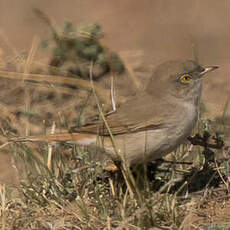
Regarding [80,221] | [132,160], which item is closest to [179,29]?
[132,160]

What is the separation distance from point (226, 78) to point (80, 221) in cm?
484

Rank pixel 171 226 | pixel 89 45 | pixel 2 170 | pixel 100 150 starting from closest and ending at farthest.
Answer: pixel 171 226 → pixel 100 150 → pixel 2 170 → pixel 89 45

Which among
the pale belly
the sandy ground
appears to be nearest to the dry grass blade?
the sandy ground

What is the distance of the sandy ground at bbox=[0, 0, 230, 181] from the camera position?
9.80 meters

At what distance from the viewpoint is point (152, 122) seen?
523cm

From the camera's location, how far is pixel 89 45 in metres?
8.53

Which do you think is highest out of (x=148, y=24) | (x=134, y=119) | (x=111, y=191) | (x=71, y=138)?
(x=148, y=24)

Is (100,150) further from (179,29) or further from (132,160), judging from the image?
(179,29)

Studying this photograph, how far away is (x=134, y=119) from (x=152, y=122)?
0.23m

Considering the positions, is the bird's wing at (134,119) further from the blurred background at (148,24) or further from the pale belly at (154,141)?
the blurred background at (148,24)

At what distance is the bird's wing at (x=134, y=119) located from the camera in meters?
5.25

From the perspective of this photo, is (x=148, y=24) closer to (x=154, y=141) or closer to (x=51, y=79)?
(x=51, y=79)

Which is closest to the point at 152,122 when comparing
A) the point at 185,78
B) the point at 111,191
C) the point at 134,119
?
the point at 134,119

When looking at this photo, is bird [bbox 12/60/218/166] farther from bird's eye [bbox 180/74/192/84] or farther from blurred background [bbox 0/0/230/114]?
blurred background [bbox 0/0/230/114]
